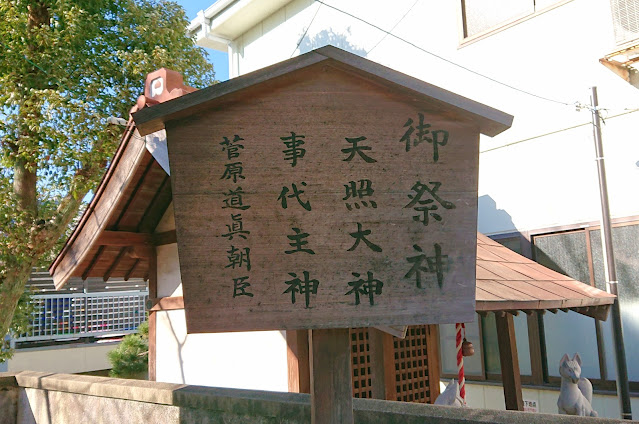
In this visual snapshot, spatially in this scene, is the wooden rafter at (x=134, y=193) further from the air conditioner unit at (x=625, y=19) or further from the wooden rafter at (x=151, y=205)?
the air conditioner unit at (x=625, y=19)

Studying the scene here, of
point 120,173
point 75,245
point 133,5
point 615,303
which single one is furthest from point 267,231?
point 133,5

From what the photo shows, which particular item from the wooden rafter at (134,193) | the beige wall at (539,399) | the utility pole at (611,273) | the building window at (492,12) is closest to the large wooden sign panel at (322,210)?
the wooden rafter at (134,193)

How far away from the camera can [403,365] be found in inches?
277

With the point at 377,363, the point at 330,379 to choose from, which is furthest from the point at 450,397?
the point at 330,379

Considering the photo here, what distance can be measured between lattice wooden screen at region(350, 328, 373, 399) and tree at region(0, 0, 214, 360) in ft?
16.2

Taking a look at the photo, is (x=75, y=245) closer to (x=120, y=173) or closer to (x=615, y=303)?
(x=120, y=173)

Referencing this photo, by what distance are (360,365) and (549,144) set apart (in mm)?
4629

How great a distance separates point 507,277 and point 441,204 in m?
3.86

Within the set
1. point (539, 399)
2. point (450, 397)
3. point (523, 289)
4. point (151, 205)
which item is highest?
point (151, 205)

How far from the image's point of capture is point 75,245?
6754mm

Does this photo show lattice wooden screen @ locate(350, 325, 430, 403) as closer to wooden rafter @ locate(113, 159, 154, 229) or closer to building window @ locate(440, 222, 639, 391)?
building window @ locate(440, 222, 639, 391)

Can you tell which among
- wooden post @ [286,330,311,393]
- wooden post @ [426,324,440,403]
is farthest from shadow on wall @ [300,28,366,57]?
wooden post @ [286,330,311,393]

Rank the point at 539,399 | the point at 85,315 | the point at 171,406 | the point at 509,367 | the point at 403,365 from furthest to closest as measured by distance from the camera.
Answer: the point at 85,315, the point at 539,399, the point at 403,365, the point at 509,367, the point at 171,406

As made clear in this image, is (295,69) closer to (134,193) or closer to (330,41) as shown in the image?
(134,193)
